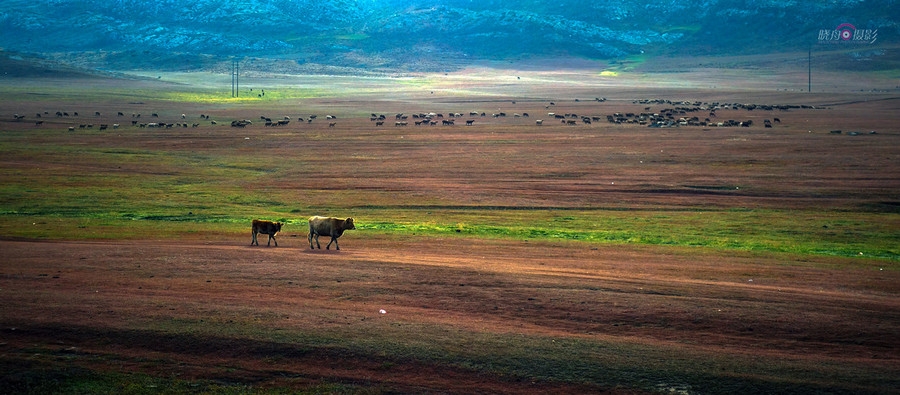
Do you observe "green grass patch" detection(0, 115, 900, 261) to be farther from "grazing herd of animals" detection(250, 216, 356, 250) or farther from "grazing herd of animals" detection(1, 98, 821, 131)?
"grazing herd of animals" detection(1, 98, 821, 131)

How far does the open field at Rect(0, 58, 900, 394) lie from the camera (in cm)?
1466

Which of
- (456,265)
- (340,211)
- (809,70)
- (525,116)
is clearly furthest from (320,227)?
(809,70)

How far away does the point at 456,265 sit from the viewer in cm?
2328

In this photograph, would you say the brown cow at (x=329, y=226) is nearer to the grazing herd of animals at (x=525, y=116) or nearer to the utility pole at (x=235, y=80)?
the grazing herd of animals at (x=525, y=116)

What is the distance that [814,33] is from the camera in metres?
199

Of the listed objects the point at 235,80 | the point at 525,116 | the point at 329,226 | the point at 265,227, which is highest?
the point at 235,80

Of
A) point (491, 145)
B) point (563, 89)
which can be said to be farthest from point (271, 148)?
point (563, 89)

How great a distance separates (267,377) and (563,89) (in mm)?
146663

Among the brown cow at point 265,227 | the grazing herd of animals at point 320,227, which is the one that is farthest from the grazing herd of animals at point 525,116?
the grazing herd of animals at point 320,227

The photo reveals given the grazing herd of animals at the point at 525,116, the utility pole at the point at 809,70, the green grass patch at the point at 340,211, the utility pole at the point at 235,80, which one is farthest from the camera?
the utility pole at the point at 809,70

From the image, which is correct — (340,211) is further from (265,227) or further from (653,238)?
(653,238)

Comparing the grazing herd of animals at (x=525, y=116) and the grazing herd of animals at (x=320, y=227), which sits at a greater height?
the grazing herd of animals at (x=525, y=116)

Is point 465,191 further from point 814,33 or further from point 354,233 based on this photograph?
point 814,33

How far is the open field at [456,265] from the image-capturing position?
14.7 m
